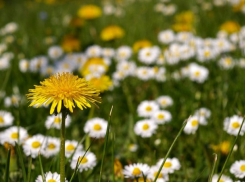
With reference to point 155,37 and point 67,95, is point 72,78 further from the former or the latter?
point 155,37

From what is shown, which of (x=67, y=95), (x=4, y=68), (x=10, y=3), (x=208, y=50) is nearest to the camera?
(x=67, y=95)

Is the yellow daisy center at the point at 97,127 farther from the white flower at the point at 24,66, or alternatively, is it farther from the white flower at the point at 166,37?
the white flower at the point at 166,37

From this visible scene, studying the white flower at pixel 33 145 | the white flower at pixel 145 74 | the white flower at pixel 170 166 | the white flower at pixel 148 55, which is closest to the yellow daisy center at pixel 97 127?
the white flower at pixel 33 145

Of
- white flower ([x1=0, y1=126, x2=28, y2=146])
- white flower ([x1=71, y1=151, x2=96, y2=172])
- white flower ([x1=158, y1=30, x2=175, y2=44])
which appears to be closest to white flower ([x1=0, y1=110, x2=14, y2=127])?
white flower ([x1=0, y1=126, x2=28, y2=146])

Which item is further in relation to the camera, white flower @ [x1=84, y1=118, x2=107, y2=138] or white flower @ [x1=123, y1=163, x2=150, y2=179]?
white flower @ [x1=84, y1=118, x2=107, y2=138]

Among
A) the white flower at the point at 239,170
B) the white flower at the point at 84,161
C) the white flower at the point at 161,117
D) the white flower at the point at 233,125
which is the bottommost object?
the white flower at the point at 239,170

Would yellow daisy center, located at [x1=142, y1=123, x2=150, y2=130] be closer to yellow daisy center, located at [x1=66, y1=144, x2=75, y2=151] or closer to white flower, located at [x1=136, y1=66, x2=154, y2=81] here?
yellow daisy center, located at [x1=66, y1=144, x2=75, y2=151]

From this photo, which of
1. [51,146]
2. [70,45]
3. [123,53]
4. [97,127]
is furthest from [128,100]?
[70,45]

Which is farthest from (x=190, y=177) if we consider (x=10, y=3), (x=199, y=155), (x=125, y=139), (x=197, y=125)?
(x=10, y=3)
